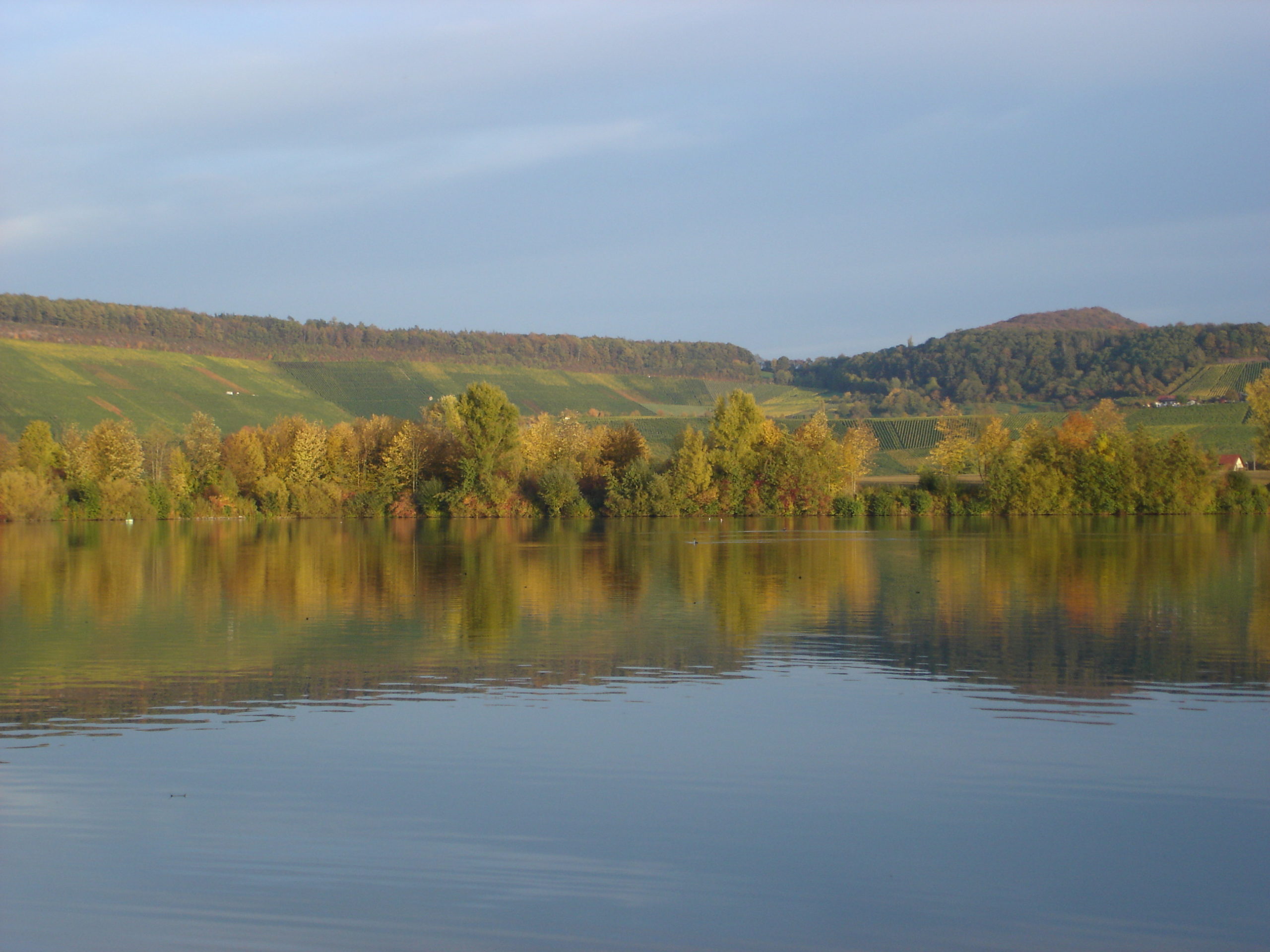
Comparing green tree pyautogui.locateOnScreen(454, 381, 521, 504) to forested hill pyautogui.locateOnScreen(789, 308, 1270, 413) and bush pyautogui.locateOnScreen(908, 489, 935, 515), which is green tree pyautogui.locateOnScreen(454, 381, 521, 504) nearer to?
bush pyautogui.locateOnScreen(908, 489, 935, 515)

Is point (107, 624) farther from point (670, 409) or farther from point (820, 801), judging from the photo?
point (670, 409)

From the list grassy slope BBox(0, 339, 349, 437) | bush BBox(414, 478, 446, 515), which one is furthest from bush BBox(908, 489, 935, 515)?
grassy slope BBox(0, 339, 349, 437)

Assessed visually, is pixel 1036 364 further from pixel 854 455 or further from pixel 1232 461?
pixel 854 455

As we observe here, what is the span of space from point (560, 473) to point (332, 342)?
98.5 m

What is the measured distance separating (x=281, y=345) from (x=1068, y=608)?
147 m

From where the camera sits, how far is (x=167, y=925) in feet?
22.7

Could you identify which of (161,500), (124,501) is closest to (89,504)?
(124,501)

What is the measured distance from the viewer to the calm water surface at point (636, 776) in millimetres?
7023

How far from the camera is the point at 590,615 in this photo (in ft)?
69.8

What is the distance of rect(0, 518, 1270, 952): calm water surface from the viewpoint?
7023mm

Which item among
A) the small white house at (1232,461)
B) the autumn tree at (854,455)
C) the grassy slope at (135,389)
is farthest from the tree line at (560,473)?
the grassy slope at (135,389)

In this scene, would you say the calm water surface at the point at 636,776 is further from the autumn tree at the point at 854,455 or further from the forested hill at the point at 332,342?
the forested hill at the point at 332,342

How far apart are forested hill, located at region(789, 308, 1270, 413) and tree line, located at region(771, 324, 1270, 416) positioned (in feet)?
0.51

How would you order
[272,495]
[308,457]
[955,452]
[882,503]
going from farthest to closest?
[955,452] → [308,457] → [272,495] → [882,503]
